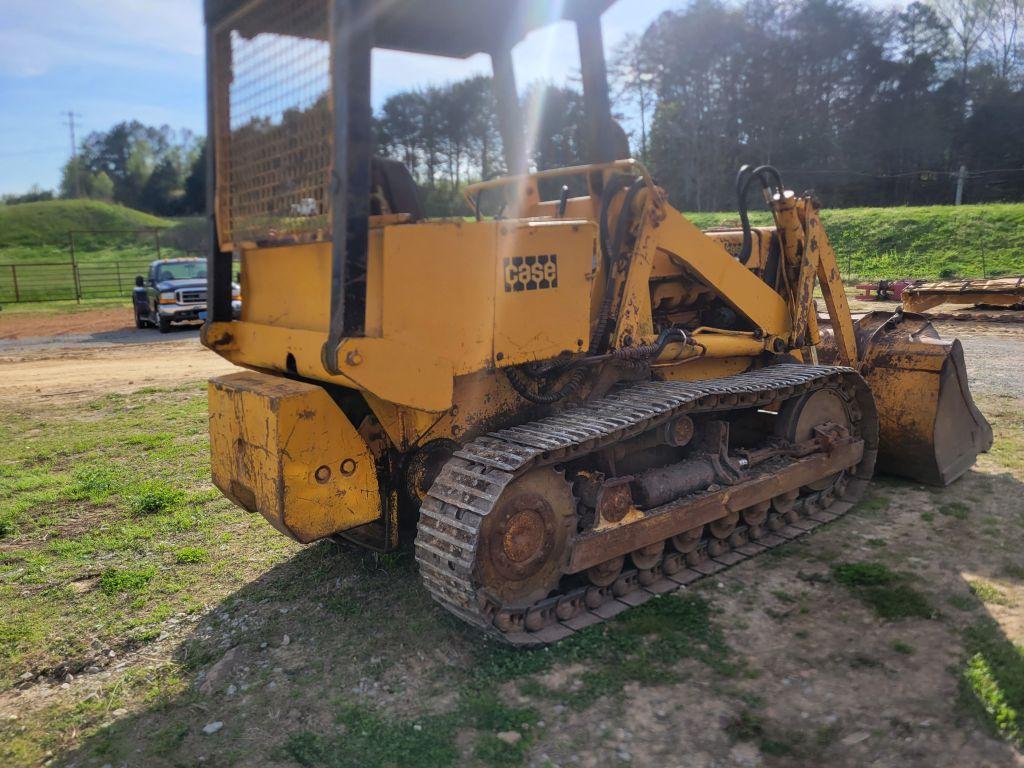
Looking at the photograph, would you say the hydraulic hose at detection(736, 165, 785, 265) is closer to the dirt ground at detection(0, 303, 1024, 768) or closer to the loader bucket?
the loader bucket

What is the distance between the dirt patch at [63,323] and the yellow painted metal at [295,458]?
1675 centimetres

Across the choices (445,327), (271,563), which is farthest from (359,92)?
(271,563)

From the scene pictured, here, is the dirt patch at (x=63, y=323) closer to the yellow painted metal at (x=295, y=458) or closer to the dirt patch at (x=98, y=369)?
the dirt patch at (x=98, y=369)

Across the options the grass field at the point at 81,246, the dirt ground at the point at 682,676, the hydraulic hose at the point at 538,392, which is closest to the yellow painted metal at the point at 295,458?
the dirt ground at the point at 682,676

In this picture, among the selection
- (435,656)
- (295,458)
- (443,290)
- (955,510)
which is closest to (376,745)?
(435,656)

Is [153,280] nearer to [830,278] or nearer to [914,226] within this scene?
[830,278]

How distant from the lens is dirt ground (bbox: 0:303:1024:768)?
10.6 ft

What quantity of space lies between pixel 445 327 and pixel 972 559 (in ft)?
11.6

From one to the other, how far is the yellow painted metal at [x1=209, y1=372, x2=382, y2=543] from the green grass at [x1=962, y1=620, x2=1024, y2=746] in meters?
2.89

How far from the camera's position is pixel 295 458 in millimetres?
3865

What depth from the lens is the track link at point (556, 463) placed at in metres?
3.81

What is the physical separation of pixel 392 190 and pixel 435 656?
227cm

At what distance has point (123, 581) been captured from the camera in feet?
16.1

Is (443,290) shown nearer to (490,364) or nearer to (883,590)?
(490,364)
